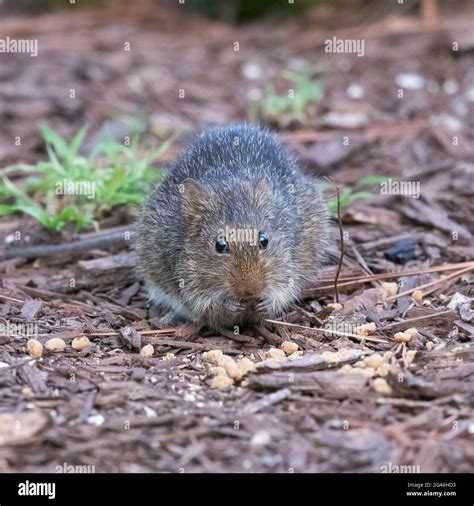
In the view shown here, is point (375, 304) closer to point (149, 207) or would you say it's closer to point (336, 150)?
point (149, 207)

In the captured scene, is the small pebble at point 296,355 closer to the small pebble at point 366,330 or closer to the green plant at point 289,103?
the small pebble at point 366,330

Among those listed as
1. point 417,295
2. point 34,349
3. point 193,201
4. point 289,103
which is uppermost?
point 289,103

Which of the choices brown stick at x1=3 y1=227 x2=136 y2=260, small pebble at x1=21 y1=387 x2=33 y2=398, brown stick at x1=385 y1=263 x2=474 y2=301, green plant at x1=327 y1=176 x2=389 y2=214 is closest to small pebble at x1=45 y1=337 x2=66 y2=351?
small pebble at x1=21 y1=387 x2=33 y2=398

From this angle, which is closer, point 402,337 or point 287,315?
point 402,337

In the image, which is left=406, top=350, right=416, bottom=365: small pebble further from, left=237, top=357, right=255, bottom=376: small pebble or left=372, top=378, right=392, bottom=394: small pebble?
left=237, top=357, right=255, bottom=376: small pebble

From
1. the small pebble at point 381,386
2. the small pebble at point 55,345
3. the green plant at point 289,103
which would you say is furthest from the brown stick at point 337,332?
the green plant at point 289,103

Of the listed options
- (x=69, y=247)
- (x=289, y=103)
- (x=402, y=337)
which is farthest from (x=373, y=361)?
(x=289, y=103)

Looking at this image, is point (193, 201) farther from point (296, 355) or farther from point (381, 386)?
point (381, 386)
